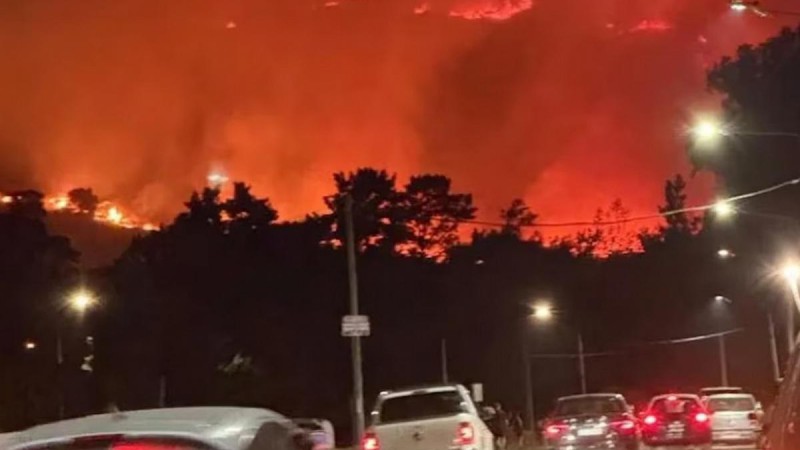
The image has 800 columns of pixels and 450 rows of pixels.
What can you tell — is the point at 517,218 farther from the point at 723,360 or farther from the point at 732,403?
the point at 732,403

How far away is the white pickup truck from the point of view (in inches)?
799

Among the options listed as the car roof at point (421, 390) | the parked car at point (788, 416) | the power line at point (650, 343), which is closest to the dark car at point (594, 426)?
the car roof at point (421, 390)

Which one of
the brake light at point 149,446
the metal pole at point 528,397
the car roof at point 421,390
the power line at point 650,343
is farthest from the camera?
the power line at point 650,343

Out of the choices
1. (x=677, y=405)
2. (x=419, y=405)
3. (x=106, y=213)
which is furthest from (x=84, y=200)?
(x=419, y=405)

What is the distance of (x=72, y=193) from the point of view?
4407 inches

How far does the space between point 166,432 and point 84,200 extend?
112 m

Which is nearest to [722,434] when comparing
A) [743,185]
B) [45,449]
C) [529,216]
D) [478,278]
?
[743,185]

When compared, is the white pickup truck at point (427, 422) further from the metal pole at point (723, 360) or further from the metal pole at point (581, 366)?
the metal pole at point (723, 360)

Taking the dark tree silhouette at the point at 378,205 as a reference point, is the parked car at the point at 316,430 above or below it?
below

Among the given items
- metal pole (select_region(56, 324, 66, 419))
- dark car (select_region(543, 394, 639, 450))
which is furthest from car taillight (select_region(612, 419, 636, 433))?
metal pole (select_region(56, 324, 66, 419))

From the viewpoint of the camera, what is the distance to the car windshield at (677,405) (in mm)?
35088

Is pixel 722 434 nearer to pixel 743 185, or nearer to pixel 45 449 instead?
pixel 743 185

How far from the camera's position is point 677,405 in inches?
1387

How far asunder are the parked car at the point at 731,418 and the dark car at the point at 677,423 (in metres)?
0.56
